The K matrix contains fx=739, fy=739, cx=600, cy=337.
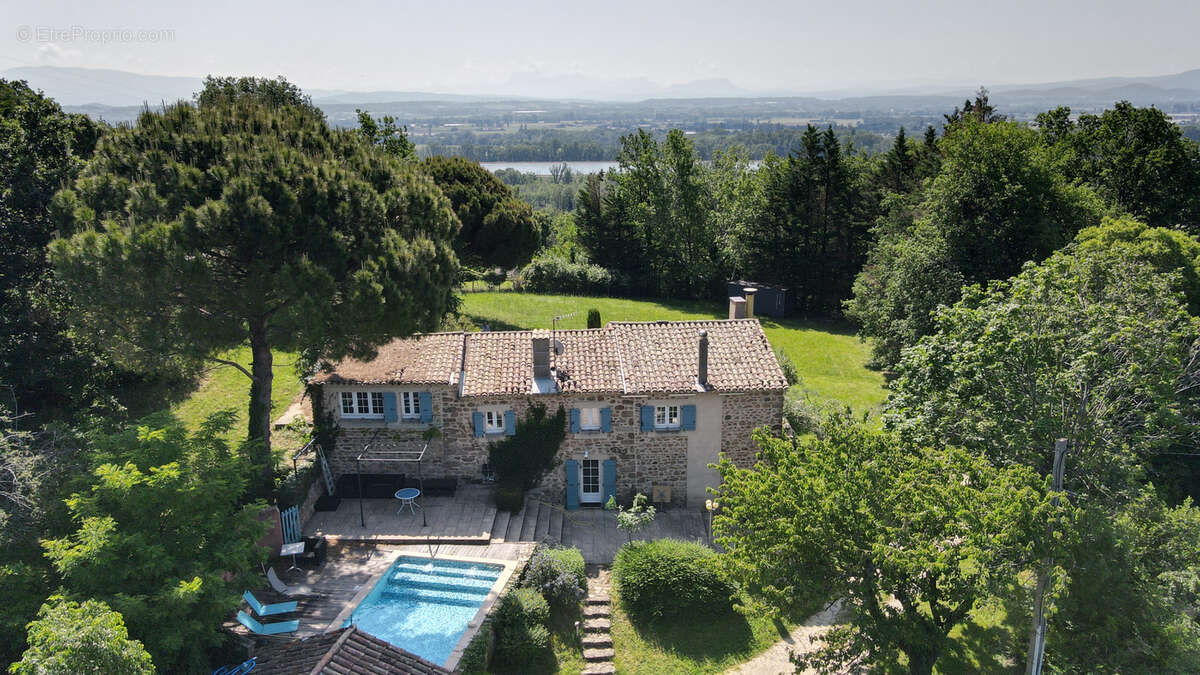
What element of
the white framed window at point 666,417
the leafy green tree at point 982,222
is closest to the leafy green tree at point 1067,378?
the white framed window at point 666,417

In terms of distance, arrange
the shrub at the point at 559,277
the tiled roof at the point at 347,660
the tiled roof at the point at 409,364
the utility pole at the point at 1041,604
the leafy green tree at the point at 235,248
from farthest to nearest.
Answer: the shrub at the point at 559,277 < the tiled roof at the point at 409,364 < the leafy green tree at the point at 235,248 < the utility pole at the point at 1041,604 < the tiled roof at the point at 347,660

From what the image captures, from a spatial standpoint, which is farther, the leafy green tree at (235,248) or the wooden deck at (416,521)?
the wooden deck at (416,521)

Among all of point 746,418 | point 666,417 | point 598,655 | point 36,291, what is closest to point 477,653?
point 598,655

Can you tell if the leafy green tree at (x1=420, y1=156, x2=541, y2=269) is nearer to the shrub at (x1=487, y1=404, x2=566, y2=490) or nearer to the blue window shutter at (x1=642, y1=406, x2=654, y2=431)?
the shrub at (x1=487, y1=404, x2=566, y2=490)

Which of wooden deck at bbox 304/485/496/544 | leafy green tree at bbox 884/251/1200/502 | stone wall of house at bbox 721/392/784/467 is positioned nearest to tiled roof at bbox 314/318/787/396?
stone wall of house at bbox 721/392/784/467

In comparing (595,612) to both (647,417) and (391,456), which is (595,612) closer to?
(647,417)

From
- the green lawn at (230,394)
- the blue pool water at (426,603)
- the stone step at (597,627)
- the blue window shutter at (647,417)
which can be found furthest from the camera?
the green lawn at (230,394)

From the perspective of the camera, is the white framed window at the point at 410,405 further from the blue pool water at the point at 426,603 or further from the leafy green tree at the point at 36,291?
the leafy green tree at the point at 36,291
